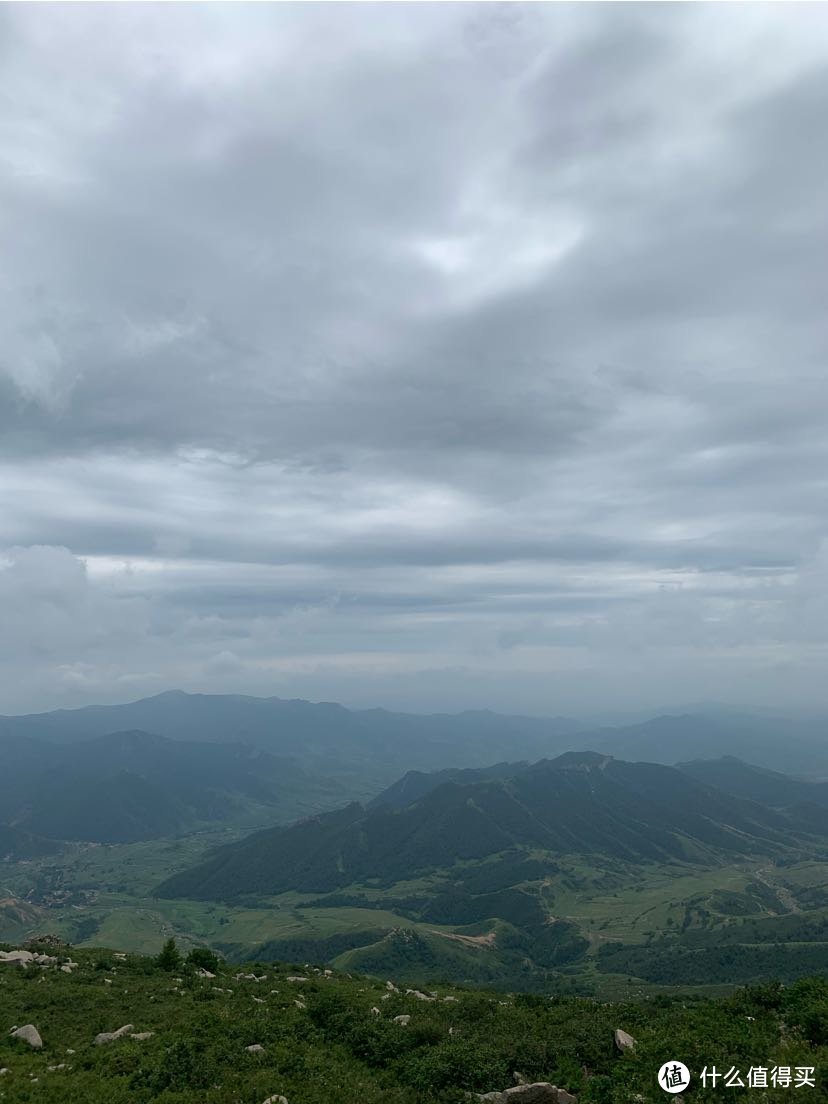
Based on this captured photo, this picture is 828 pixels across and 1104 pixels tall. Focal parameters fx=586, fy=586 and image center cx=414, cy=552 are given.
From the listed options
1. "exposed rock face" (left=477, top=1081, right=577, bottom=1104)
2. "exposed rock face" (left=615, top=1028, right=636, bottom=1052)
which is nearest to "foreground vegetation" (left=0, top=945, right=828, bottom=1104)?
"exposed rock face" (left=615, top=1028, right=636, bottom=1052)

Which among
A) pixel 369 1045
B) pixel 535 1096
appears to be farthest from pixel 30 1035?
pixel 535 1096

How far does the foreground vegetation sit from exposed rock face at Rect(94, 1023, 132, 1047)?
36 cm

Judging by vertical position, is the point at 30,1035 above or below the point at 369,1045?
above

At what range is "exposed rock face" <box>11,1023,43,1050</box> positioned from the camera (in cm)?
2916

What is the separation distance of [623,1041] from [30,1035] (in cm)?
2925

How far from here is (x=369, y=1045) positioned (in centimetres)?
2912

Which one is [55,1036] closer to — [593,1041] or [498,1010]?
[498,1010]

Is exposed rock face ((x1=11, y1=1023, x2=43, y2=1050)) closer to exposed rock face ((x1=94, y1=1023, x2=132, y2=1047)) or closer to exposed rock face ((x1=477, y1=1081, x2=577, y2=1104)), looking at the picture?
exposed rock face ((x1=94, y1=1023, x2=132, y2=1047))

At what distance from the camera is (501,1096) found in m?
22.7

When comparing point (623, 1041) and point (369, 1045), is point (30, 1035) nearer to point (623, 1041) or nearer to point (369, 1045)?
point (369, 1045)

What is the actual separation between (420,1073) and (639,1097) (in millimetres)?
9212

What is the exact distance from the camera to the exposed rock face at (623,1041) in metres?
26.2

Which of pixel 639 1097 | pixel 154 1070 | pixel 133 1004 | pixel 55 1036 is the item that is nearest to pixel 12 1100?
pixel 154 1070

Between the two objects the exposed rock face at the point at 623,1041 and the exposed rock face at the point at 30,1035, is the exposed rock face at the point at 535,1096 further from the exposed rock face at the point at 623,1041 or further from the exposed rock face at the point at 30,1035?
the exposed rock face at the point at 30,1035
